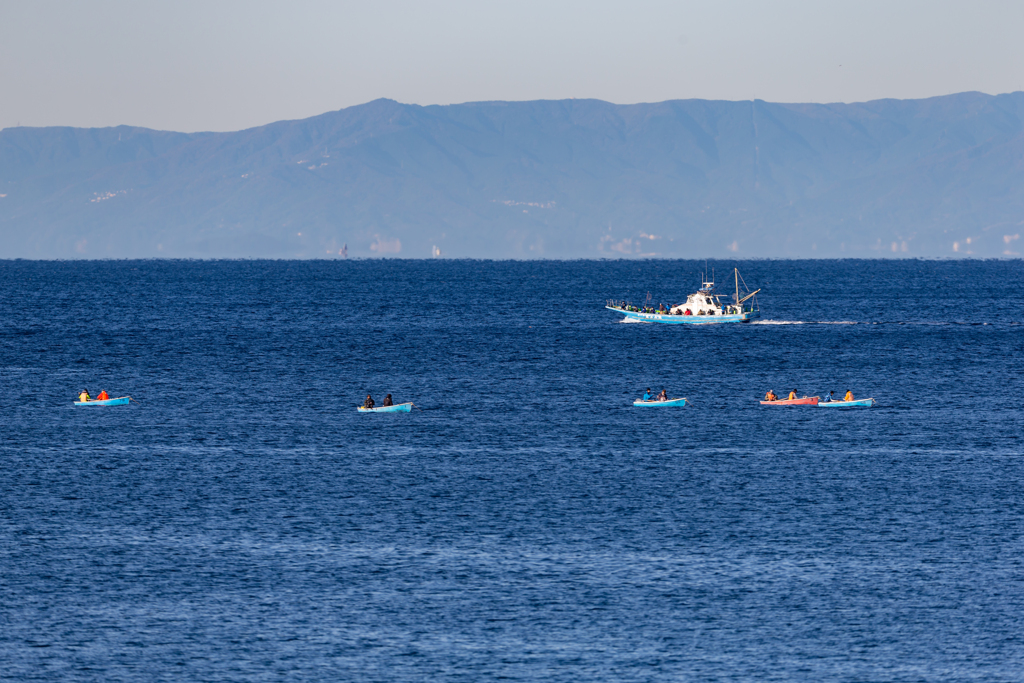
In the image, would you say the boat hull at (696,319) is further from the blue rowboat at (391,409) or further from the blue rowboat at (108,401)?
the blue rowboat at (108,401)

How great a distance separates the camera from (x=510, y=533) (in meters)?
60.7

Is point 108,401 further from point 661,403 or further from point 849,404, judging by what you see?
point 849,404

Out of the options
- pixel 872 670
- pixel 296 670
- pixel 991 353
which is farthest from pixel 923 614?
pixel 991 353

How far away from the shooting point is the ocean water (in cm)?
4541

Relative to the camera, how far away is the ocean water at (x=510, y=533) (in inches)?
1788

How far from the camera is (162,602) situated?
5012 cm

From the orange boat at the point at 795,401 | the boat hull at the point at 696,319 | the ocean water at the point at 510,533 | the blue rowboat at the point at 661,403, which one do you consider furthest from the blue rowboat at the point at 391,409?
the boat hull at the point at 696,319

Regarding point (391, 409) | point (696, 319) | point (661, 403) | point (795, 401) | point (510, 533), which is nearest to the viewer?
point (510, 533)

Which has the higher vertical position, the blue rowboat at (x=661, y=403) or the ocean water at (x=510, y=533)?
the blue rowboat at (x=661, y=403)

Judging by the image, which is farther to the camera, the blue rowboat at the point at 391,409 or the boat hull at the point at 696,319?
the boat hull at the point at 696,319

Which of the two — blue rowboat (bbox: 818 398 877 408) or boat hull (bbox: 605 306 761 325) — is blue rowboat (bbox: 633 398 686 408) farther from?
boat hull (bbox: 605 306 761 325)

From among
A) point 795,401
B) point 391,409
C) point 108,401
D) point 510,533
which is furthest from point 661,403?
point 108,401

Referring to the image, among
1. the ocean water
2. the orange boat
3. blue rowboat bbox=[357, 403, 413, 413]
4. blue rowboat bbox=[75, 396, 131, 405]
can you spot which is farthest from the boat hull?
blue rowboat bbox=[75, 396, 131, 405]

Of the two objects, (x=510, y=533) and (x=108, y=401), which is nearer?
(x=510, y=533)
